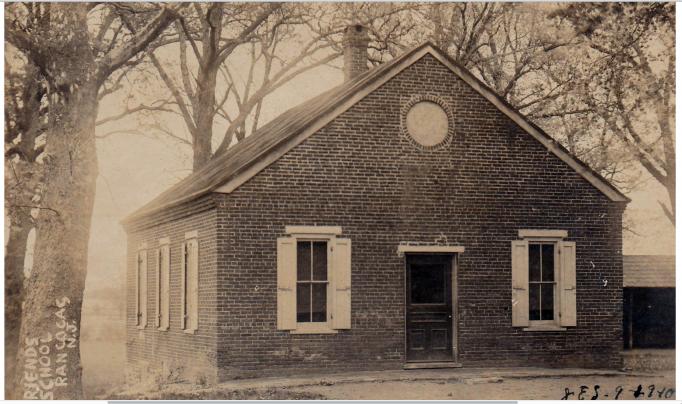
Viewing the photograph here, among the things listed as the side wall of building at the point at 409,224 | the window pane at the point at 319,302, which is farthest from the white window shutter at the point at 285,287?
the window pane at the point at 319,302

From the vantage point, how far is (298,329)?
19438 millimetres

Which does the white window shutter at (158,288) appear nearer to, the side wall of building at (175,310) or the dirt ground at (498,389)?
the side wall of building at (175,310)

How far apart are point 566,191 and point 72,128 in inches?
373

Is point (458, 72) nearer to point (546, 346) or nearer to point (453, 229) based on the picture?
point (453, 229)

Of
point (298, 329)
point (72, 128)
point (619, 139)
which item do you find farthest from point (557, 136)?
point (72, 128)

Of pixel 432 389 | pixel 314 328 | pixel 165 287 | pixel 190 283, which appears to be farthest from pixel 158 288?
pixel 432 389

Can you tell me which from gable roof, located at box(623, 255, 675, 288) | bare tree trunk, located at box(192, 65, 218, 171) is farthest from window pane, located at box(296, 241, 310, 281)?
bare tree trunk, located at box(192, 65, 218, 171)

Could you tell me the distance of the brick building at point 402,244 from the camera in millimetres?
19328

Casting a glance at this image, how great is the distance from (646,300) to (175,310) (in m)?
10.9

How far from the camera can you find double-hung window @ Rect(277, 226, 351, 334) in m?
19.5

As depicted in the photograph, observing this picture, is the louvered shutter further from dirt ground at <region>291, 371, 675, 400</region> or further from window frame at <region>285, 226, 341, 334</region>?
dirt ground at <region>291, 371, 675, 400</region>

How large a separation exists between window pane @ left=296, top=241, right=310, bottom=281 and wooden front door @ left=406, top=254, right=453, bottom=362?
1.97m

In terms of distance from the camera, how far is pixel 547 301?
69.2 feet

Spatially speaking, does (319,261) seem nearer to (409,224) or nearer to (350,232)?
(350,232)
